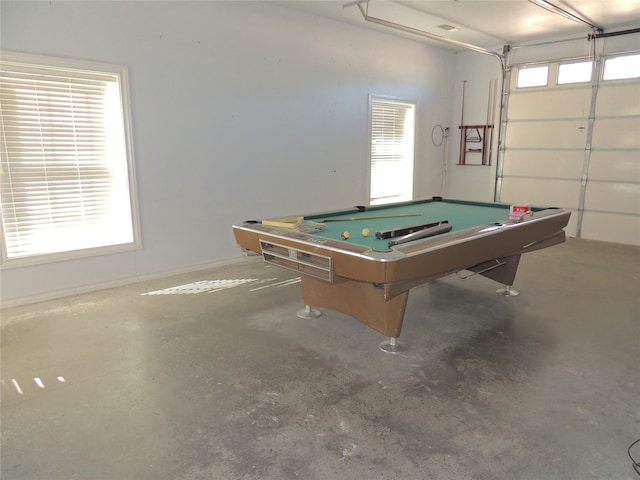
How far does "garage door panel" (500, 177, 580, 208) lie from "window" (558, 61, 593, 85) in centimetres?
145

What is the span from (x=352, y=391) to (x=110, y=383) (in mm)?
1387

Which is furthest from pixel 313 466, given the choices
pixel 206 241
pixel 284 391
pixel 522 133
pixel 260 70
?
pixel 522 133

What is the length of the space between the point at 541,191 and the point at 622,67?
6.34 ft

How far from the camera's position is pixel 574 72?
20.2 ft

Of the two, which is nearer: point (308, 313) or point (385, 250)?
point (385, 250)

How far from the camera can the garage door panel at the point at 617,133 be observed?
18.7 feet

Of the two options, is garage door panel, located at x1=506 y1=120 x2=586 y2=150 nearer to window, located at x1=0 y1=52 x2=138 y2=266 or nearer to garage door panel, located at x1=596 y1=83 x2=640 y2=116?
garage door panel, located at x1=596 y1=83 x2=640 y2=116

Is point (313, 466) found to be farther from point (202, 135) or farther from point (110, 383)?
point (202, 135)

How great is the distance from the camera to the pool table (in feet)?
7.79

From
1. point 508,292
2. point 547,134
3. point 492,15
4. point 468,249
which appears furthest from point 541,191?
point 468,249

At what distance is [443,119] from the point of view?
7.41 m

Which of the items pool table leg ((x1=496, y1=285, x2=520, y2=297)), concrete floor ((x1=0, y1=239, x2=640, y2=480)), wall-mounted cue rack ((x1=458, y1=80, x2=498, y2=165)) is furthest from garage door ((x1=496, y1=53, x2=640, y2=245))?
pool table leg ((x1=496, y1=285, x2=520, y2=297))

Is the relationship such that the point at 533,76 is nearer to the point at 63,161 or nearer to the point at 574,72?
the point at 574,72

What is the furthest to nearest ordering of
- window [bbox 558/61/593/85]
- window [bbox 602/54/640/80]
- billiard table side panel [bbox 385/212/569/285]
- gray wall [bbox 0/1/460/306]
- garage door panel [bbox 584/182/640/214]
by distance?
1. window [bbox 558/61/593/85]
2. garage door panel [bbox 584/182/640/214]
3. window [bbox 602/54/640/80]
4. gray wall [bbox 0/1/460/306]
5. billiard table side panel [bbox 385/212/569/285]
